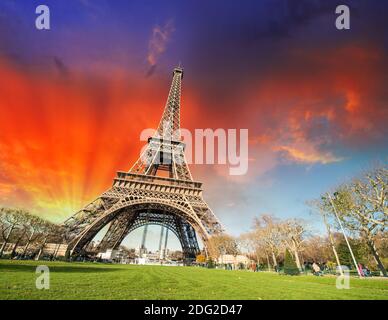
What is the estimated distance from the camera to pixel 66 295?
709cm

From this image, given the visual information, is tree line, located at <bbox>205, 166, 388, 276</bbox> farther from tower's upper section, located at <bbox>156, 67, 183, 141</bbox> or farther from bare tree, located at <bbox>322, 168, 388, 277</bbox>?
tower's upper section, located at <bbox>156, 67, 183, 141</bbox>

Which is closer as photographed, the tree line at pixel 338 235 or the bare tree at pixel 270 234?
the tree line at pixel 338 235

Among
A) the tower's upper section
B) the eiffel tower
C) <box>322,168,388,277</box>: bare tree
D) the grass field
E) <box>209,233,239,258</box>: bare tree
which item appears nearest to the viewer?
the grass field

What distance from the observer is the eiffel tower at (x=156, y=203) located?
36.0 m

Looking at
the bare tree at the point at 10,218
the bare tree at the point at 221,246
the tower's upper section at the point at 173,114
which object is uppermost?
the tower's upper section at the point at 173,114

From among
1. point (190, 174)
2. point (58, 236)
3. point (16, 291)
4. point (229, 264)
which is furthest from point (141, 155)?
point (16, 291)

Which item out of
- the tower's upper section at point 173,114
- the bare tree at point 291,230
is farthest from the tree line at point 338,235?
the tower's upper section at point 173,114

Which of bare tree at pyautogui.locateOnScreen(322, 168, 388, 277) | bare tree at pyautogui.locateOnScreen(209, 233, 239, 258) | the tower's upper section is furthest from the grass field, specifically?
the tower's upper section

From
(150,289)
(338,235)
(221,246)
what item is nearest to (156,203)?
(221,246)

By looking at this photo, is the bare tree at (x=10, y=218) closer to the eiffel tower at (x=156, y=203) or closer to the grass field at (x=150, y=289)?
the eiffel tower at (x=156, y=203)

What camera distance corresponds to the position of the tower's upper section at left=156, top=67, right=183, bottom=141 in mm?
55281

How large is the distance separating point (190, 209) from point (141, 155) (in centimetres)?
1682
